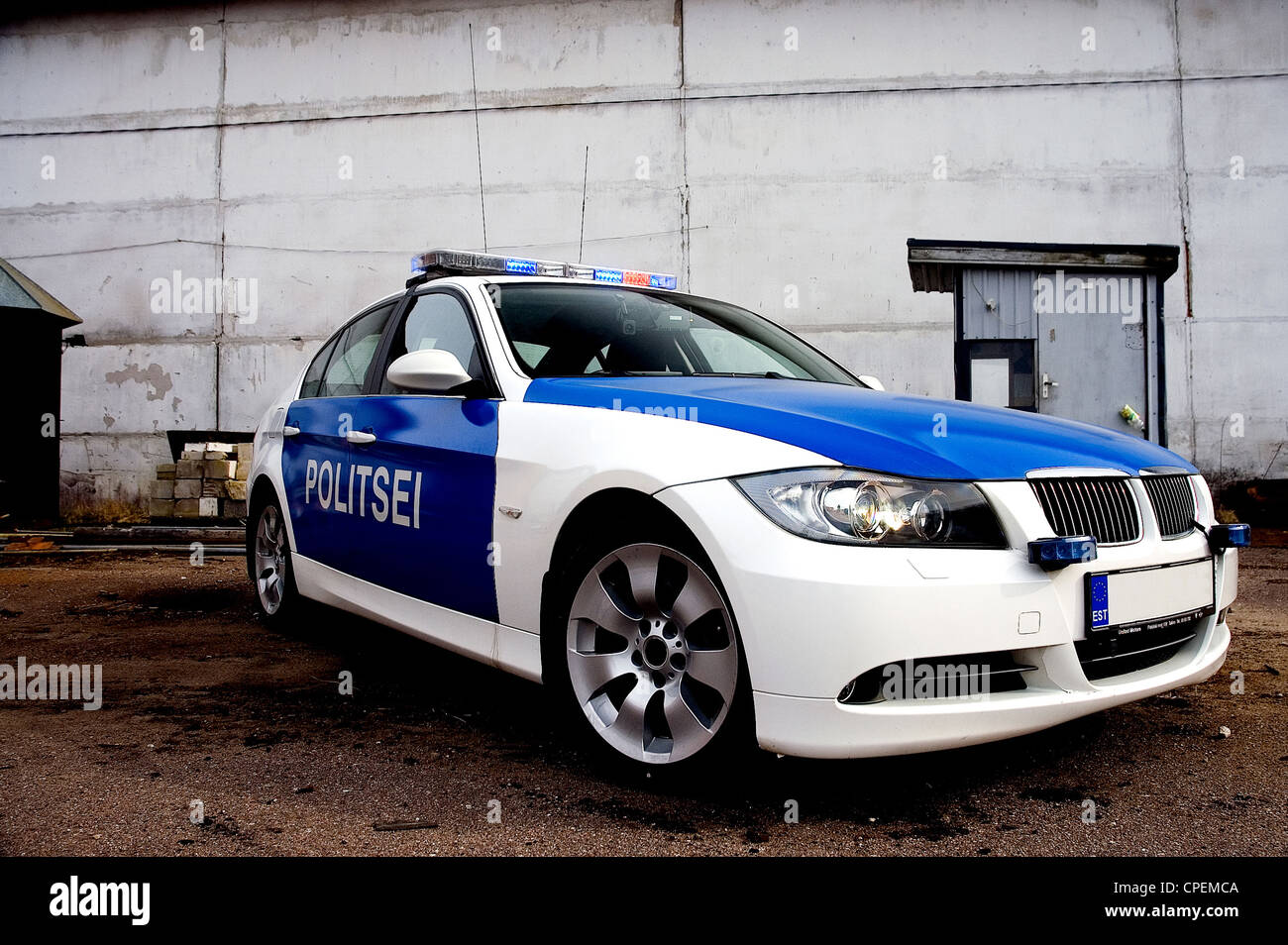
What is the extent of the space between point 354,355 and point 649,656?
2422 millimetres

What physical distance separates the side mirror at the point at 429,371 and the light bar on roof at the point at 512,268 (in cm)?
104

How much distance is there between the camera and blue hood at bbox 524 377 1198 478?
2414 mm

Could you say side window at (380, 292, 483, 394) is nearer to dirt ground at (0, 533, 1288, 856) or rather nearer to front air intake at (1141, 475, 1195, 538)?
dirt ground at (0, 533, 1288, 856)

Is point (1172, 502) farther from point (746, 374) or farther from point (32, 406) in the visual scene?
point (32, 406)

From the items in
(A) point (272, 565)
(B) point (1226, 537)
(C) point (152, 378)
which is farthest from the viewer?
(C) point (152, 378)

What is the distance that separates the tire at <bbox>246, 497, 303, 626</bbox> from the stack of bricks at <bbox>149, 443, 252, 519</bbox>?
5.86 m

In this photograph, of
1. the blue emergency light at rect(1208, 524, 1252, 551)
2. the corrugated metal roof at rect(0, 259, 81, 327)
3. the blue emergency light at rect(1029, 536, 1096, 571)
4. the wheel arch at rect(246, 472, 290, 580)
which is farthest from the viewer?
the corrugated metal roof at rect(0, 259, 81, 327)

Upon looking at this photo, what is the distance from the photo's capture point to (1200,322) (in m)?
13.0

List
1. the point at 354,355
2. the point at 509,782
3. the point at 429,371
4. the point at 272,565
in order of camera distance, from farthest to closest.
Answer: the point at 272,565 < the point at 354,355 < the point at 429,371 < the point at 509,782

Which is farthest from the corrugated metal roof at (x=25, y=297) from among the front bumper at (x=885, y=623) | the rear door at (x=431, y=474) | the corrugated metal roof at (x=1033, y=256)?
the front bumper at (x=885, y=623)

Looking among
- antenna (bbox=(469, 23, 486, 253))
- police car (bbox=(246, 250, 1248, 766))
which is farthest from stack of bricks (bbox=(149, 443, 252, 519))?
police car (bbox=(246, 250, 1248, 766))

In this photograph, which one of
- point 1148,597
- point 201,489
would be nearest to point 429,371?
point 1148,597

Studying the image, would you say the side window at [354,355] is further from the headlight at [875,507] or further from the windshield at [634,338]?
the headlight at [875,507]

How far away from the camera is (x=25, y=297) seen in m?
12.9
